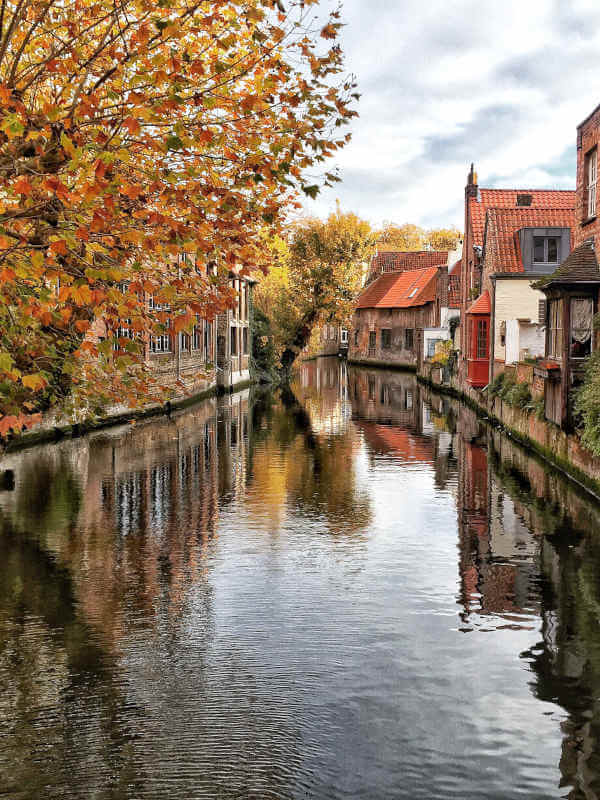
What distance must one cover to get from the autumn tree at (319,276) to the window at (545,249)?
24.6 m

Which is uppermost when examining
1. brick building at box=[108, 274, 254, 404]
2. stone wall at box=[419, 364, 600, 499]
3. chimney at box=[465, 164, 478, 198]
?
chimney at box=[465, 164, 478, 198]

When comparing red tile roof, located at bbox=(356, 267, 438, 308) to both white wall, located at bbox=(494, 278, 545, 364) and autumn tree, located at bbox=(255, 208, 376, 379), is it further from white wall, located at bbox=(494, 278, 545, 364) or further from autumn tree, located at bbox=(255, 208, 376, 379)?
white wall, located at bbox=(494, 278, 545, 364)

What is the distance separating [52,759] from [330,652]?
293 centimetres

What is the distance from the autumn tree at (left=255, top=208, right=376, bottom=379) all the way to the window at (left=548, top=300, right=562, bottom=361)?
1486 inches

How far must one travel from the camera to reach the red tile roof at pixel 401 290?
69.4 meters

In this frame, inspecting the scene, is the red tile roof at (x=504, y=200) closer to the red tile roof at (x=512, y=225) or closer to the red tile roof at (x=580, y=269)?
the red tile roof at (x=512, y=225)

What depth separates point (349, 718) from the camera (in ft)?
23.1

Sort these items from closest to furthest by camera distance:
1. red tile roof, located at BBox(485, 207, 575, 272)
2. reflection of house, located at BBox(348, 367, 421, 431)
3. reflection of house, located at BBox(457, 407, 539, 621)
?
1. reflection of house, located at BBox(457, 407, 539, 621)
2. reflection of house, located at BBox(348, 367, 421, 431)
3. red tile roof, located at BBox(485, 207, 575, 272)

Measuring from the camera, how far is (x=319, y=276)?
5875 cm

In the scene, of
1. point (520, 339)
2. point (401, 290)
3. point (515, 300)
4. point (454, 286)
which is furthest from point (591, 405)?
point (401, 290)

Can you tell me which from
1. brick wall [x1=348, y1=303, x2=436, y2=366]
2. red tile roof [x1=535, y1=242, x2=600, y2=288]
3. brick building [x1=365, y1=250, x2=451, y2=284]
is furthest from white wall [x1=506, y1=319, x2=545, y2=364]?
brick building [x1=365, y1=250, x2=451, y2=284]

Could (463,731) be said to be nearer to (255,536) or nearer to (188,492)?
(255,536)

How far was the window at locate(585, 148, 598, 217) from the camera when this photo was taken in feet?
66.7

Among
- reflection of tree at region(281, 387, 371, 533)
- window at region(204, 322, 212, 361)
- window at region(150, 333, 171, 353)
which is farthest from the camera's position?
window at region(204, 322, 212, 361)
